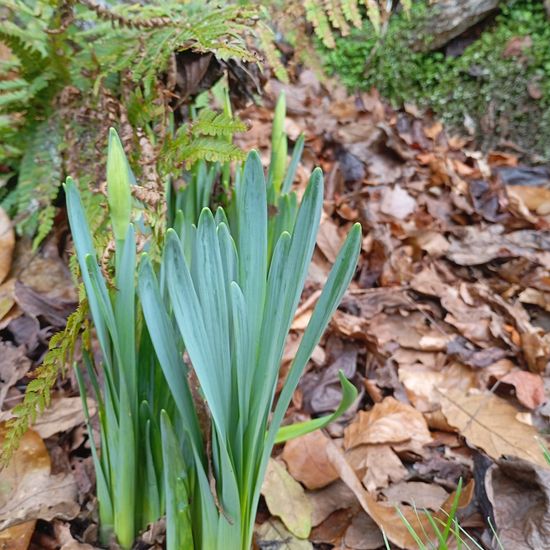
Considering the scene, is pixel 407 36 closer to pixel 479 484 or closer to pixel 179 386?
pixel 479 484

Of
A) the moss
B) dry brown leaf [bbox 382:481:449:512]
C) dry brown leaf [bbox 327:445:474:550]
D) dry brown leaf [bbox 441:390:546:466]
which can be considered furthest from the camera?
the moss

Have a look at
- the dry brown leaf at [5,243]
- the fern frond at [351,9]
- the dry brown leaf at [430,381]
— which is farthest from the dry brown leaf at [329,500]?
the fern frond at [351,9]

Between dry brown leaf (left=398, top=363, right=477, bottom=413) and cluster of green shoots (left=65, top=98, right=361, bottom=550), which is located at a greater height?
cluster of green shoots (left=65, top=98, right=361, bottom=550)

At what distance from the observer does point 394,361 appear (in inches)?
59.9

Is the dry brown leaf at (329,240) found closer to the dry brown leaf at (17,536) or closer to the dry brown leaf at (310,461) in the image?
the dry brown leaf at (310,461)

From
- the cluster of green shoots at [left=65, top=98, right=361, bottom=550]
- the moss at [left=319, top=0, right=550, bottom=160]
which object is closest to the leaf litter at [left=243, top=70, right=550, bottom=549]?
the moss at [left=319, top=0, right=550, bottom=160]

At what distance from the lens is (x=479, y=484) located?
3.34 feet

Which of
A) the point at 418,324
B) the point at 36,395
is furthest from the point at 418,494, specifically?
the point at 36,395

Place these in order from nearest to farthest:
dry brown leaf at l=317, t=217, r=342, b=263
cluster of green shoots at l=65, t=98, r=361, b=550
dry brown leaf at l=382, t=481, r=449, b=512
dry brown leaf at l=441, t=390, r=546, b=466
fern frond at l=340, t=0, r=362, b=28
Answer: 1. cluster of green shoots at l=65, t=98, r=361, b=550
2. dry brown leaf at l=382, t=481, r=449, b=512
3. dry brown leaf at l=441, t=390, r=546, b=466
4. fern frond at l=340, t=0, r=362, b=28
5. dry brown leaf at l=317, t=217, r=342, b=263

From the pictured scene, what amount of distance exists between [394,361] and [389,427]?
0.30m

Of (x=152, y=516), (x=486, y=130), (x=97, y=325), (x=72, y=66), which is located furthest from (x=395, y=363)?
(x=486, y=130)

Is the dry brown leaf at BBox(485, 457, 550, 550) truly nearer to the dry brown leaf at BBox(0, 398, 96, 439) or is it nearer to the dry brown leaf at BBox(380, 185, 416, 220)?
the dry brown leaf at BBox(0, 398, 96, 439)

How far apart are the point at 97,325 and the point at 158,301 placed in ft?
0.38

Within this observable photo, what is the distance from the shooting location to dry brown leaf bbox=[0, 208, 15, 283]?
56.2 inches
